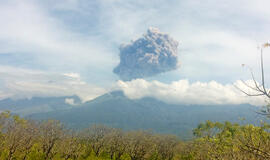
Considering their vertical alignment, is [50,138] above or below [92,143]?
above

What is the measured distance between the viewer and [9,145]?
37.6m

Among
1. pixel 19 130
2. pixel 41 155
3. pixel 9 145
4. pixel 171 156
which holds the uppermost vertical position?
pixel 19 130

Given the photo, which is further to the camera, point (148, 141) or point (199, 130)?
point (199, 130)

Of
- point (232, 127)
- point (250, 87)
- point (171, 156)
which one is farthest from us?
point (171, 156)

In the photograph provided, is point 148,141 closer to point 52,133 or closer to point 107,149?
point 107,149

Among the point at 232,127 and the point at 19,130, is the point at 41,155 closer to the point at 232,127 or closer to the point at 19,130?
the point at 19,130

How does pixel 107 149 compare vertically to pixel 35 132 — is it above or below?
below

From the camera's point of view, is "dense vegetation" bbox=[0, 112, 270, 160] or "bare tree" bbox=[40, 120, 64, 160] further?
"bare tree" bbox=[40, 120, 64, 160]

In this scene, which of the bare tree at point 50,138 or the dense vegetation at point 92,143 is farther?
the bare tree at point 50,138

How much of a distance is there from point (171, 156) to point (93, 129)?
3253 centimetres

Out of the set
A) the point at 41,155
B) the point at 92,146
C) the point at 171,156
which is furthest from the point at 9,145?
the point at 171,156

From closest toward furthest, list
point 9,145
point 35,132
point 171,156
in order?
point 9,145 → point 35,132 → point 171,156

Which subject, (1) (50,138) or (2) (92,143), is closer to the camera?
(1) (50,138)

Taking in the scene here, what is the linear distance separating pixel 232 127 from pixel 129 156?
37635mm
